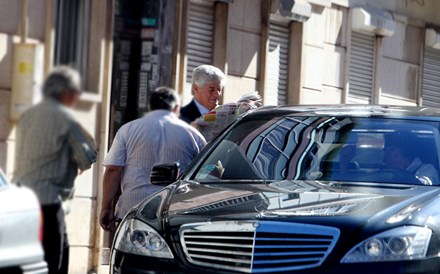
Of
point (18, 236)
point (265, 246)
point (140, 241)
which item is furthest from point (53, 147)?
point (140, 241)

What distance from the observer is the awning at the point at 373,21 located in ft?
66.4

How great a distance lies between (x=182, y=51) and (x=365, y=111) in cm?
711

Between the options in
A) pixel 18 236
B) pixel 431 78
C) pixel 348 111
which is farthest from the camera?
pixel 431 78

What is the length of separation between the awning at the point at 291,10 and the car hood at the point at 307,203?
9771 millimetres

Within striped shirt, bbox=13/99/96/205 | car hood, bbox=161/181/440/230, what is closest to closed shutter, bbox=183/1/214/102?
car hood, bbox=161/181/440/230

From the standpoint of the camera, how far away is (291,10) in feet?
59.5

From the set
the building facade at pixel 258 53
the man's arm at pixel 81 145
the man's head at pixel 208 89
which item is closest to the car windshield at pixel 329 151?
the building facade at pixel 258 53

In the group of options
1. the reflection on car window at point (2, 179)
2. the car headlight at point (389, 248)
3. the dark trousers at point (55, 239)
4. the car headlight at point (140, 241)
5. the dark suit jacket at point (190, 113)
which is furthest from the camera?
the dark suit jacket at point (190, 113)

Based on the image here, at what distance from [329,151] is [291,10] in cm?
982

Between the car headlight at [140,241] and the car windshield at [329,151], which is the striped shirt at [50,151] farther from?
the car windshield at [329,151]

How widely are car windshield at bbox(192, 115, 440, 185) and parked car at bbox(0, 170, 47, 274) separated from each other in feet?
7.66

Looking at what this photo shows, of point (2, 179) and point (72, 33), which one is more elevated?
point (72, 33)

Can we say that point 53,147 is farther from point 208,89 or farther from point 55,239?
point 208,89

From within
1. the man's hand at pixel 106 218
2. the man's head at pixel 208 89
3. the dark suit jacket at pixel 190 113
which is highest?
the man's head at pixel 208 89
